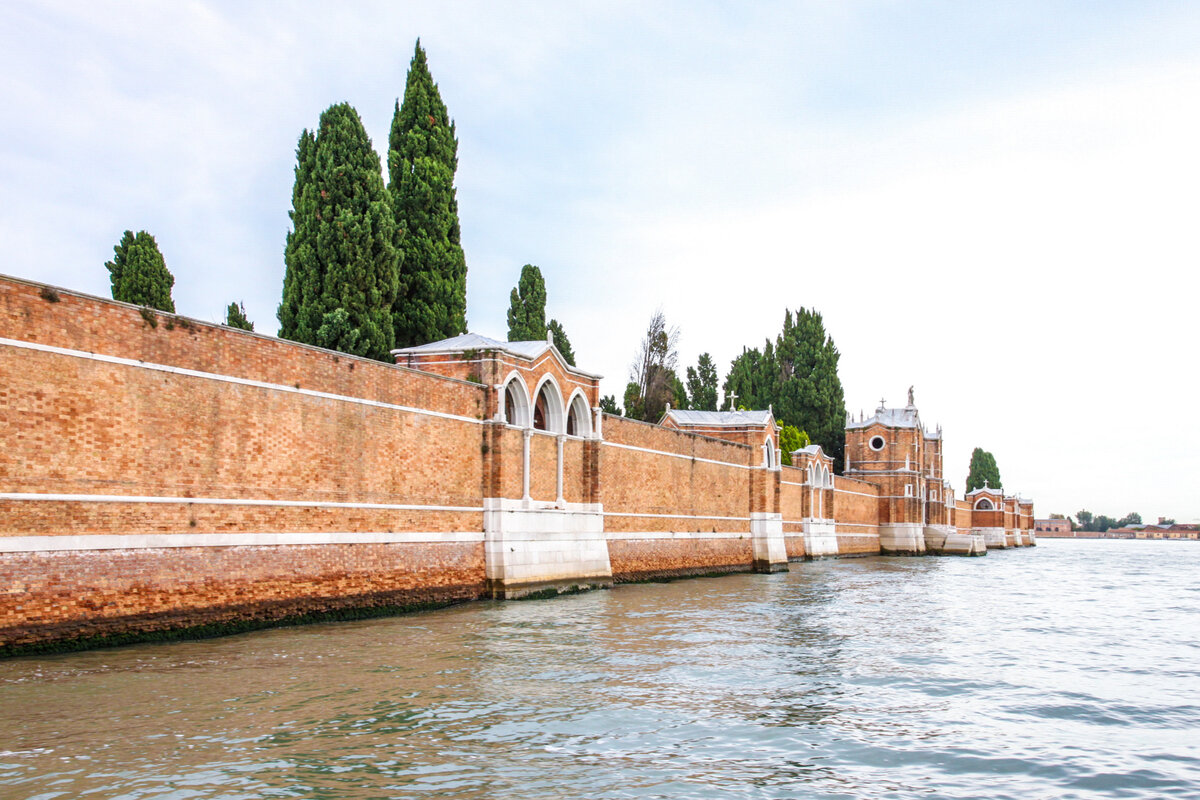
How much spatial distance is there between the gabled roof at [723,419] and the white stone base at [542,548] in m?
13.2

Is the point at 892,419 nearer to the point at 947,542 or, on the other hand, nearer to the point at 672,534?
the point at 947,542

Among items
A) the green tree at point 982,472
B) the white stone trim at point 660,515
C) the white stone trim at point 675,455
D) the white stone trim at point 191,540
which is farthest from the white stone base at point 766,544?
the green tree at point 982,472

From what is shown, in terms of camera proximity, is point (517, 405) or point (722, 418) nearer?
point (517, 405)

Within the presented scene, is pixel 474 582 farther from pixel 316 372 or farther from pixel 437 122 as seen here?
pixel 437 122

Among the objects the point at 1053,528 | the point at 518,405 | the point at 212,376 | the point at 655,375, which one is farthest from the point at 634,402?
the point at 1053,528

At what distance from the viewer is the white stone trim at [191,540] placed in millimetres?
10711

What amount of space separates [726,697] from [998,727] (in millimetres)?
2345

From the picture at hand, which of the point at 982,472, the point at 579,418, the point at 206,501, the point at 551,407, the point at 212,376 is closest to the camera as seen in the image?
the point at 206,501

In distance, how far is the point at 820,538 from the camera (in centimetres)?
4178

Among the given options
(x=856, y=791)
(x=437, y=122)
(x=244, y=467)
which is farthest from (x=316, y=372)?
(x=437, y=122)

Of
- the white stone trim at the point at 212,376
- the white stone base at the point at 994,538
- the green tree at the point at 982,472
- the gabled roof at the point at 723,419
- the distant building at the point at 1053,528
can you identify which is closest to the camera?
the white stone trim at the point at 212,376

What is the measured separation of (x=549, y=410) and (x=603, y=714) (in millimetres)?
12762

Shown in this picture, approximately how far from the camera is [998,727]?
29.1ft

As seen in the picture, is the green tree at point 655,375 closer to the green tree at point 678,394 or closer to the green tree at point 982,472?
the green tree at point 678,394
